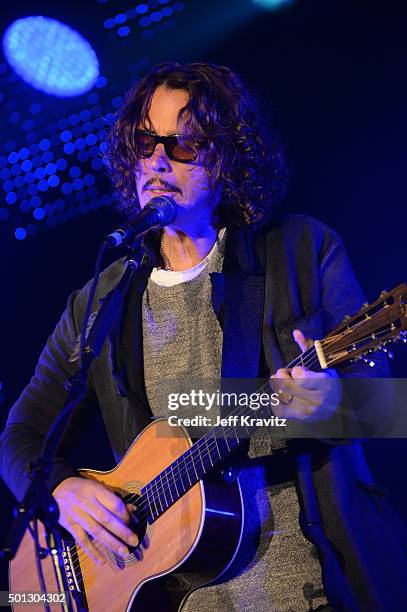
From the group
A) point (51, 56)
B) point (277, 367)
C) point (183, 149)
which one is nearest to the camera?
point (277, 367)

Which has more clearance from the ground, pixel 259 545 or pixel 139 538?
pixel 139 538

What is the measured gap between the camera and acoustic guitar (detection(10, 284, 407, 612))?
2.14 meters

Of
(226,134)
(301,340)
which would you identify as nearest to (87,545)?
(301,340)

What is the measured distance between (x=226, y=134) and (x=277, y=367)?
1.14 metres

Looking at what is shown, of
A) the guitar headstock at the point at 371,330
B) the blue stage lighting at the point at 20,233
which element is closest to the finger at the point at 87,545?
the guitar headstock at the point at 371,330

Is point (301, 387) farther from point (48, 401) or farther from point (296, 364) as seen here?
point (48, 401)

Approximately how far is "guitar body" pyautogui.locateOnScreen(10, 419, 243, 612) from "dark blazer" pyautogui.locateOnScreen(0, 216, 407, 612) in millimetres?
184

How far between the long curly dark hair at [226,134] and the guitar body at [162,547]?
107 centimetres

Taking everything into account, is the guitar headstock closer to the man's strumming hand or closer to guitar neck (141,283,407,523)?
guitar neck (141,283,407,523)

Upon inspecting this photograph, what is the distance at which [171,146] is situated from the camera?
2.72m

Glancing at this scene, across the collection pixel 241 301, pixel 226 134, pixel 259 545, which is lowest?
pixel 259 545

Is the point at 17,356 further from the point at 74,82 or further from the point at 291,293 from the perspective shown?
the point at 291,293

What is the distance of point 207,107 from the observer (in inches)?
112

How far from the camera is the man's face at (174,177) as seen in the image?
Result: 268 cm
